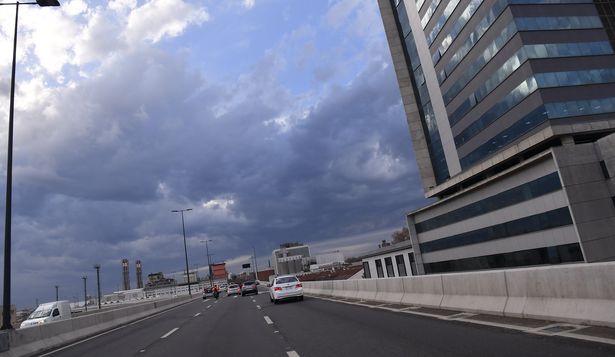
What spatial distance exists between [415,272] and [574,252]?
125ft

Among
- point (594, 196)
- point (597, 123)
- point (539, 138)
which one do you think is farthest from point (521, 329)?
point (597, 123)

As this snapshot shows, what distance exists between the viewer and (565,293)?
8.00 m

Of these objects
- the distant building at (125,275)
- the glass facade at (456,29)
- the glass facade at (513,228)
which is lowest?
the glass facade at (513,228)

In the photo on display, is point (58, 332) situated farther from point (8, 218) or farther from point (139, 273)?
point (139, 273)

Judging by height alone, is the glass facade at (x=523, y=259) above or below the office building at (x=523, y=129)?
below

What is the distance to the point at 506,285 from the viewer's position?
9812mm

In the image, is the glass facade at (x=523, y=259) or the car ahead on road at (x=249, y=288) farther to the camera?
the car ahead on road at (x=249, y=288)

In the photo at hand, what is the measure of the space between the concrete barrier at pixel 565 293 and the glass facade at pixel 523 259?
120 feet

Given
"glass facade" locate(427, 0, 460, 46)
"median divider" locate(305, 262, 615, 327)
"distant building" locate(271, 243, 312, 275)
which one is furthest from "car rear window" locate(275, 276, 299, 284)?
"distant building" locate(271, 243, 312, 275)

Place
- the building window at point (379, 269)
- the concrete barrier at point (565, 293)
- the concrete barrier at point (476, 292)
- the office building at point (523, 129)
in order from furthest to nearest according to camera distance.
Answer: the building window at point (379, 269) → the office building at point (523, 129) → the concrete barrier at point (476, 292) → the concrete barrier at point (565, 293)

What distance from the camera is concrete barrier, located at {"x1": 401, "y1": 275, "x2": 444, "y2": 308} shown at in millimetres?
13193

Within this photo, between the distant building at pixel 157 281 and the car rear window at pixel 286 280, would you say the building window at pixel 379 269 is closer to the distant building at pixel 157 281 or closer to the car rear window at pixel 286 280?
the car rear window at pixel 286 280

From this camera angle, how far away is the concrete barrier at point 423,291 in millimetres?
13193

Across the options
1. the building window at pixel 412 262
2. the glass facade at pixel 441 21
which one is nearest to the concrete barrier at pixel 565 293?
the glass facade at pixel 441 21
